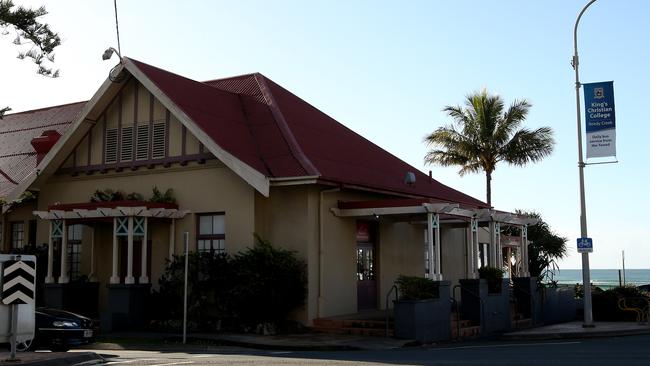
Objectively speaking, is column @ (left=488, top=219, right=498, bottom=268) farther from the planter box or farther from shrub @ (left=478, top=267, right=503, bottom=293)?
the planter box

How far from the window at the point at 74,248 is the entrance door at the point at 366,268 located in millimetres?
8895

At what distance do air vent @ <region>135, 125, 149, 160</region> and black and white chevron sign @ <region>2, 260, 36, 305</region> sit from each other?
10307 mm

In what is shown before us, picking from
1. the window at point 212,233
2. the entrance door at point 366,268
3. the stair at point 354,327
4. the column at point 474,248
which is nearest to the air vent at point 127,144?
the window at point 212,233

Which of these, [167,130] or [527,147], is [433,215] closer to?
[167,130]

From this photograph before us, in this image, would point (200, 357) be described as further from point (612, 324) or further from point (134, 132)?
point (612, 324)

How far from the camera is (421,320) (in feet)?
61.7

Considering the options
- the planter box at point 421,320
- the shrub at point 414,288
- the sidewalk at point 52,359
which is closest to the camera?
the sidewalk at point 52,359

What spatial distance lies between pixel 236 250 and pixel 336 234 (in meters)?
2.85

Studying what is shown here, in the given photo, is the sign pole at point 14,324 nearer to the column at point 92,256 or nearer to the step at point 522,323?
the column at point 92,256

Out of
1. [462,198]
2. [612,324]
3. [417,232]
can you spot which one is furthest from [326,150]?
[612,324]

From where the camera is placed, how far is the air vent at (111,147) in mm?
24047

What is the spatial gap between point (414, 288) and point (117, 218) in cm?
851

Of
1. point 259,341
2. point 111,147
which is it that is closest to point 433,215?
point 259,341

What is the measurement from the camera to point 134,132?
23562 mm
